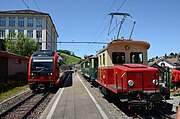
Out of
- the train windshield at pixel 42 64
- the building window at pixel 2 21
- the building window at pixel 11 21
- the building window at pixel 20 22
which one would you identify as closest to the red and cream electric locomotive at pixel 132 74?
the train windshield at pixel 42 64

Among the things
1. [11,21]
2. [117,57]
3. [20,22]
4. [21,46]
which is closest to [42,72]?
[117,57]

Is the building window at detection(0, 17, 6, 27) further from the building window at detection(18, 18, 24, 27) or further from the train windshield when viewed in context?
the train windshield

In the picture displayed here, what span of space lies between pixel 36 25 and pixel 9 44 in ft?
100

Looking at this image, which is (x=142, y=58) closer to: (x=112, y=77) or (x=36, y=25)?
(x=112, y=77)

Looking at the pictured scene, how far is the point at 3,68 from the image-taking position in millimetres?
22766

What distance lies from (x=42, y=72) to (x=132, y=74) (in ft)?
35.7

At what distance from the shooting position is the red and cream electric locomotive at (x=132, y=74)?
929 cm

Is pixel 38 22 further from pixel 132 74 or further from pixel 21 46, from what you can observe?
pixel 132 74

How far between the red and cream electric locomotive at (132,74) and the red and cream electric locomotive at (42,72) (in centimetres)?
791

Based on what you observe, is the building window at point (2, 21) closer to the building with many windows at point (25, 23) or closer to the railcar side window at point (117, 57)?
the building with many windows at point (25, 23)

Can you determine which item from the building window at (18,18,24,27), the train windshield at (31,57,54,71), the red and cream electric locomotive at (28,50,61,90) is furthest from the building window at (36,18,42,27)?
the train windshield at (31,57,54,71)

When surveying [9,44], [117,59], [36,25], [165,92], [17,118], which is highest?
[36,25]

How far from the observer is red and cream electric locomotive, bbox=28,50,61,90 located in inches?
756

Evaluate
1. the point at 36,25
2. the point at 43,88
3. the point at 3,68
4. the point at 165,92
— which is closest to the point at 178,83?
the point at 165,92
